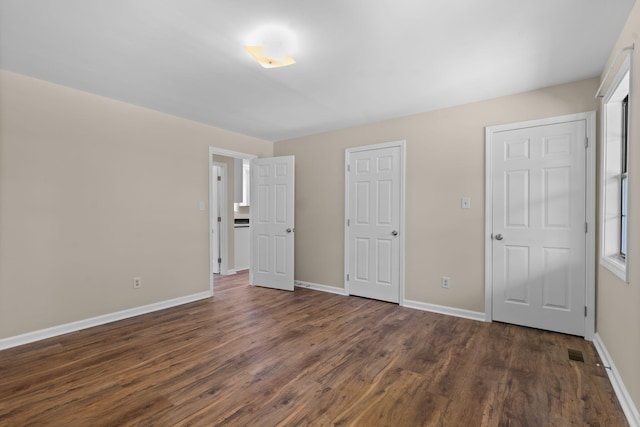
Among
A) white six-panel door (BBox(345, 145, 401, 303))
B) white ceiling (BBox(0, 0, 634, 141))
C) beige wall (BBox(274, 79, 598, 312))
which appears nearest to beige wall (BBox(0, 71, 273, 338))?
white ceiling (BBox(0, 0, 634, 141))

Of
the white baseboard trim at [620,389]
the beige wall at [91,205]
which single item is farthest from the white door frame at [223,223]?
the white baseboard trim at [620,389]

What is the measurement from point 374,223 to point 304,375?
2353 millimetres

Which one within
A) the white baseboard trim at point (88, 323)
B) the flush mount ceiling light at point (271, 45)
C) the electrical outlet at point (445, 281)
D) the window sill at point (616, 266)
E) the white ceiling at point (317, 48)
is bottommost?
the white baseboard trim at point (88, 323)

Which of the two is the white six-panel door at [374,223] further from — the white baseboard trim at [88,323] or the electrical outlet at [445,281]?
the white baseboard trim at [88,323]

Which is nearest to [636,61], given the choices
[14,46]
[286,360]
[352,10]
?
[352,10]

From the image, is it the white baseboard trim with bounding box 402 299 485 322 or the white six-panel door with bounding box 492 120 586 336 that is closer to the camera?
the white six-panel door with bounding box 492 120 586 336

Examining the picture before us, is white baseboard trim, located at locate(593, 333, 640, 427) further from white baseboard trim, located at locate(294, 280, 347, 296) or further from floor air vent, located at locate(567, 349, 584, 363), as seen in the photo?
white baseboard trim, located at locate(294, 280, 347, 296)

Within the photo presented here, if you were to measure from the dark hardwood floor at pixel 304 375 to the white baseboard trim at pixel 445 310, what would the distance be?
0.12 meters

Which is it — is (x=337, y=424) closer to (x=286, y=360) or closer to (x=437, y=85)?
(x=286, y=360)

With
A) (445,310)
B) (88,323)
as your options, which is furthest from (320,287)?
(88,323)

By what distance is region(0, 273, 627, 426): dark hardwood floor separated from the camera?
1.83 meters

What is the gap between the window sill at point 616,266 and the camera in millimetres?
2000

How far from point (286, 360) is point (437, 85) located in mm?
2837

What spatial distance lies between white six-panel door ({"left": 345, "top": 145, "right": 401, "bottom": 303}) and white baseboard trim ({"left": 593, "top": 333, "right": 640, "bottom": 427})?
6.43 ft
